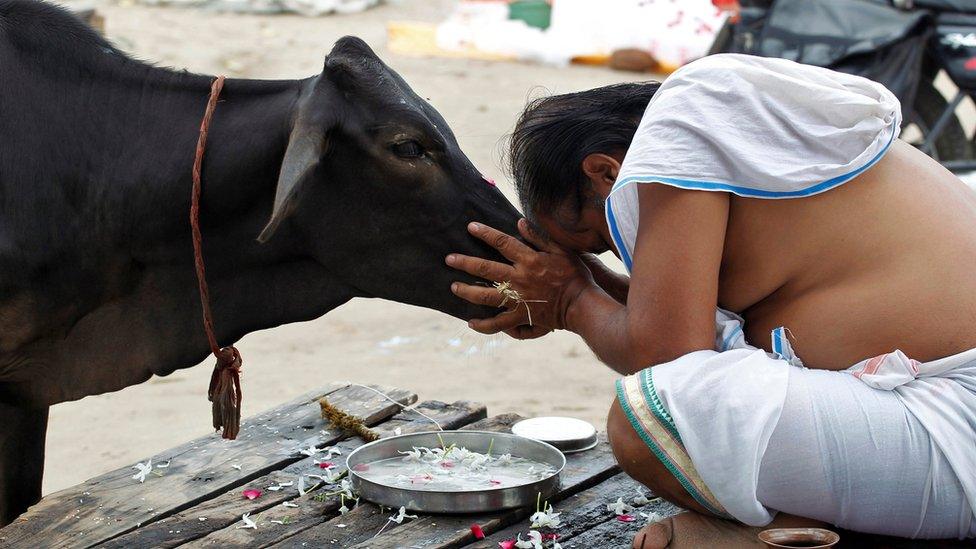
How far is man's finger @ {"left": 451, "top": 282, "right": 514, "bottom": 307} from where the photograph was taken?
9.45ft

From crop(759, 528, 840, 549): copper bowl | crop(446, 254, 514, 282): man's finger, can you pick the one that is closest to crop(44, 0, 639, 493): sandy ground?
crop(446, 254, 514, 282): man's finger

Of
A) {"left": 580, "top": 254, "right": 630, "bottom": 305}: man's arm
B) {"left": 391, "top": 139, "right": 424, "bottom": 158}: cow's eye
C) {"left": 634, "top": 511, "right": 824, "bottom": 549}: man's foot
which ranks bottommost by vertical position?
{"left": 634, "top": 511, "right": 824, "bottom": 549}: man's foot

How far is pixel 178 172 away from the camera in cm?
291

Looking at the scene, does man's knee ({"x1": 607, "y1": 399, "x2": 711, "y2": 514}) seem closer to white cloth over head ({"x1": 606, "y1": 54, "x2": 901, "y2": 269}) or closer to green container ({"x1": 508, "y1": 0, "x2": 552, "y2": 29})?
white cloth over head ({"x1": 606, "y1": 54, "x2": 901, "y2": 269})

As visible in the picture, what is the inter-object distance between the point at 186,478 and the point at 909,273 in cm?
191

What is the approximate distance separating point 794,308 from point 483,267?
2.36ft

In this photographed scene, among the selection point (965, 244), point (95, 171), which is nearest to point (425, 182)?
point (95, 171)

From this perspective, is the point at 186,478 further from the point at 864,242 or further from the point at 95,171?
the point at 864,242

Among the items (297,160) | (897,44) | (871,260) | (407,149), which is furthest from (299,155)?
(897,44)

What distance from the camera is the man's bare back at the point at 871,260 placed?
8.02 ft

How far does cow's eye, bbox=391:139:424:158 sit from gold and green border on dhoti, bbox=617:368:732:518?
2.51 ft

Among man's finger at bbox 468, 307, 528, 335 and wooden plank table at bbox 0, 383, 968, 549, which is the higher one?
man's finger at bbox 468, 307, 528, 335

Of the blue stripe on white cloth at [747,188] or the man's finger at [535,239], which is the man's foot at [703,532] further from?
the man's finger at [535,239]

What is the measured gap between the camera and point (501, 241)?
2.87 meters
